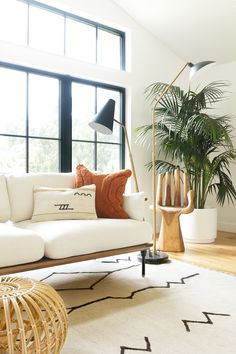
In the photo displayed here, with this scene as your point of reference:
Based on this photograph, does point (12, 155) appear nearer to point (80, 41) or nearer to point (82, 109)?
point (82, 109)

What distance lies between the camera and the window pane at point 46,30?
369cm

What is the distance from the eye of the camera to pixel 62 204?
255 cm

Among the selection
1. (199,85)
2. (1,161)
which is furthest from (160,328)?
(199,85)

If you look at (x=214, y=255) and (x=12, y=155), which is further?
(x=12, y=155)

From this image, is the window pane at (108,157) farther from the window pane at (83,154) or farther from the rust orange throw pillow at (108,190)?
the rust orange throw pillow at (108,190)

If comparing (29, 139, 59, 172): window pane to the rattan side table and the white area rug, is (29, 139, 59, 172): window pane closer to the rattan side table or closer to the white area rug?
the white area rug

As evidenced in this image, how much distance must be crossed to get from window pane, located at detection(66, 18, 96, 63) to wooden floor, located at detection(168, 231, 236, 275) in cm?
244

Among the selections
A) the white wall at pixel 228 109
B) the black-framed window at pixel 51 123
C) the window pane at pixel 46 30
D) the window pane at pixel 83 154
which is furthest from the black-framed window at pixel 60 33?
the white wall at pixel 228 109

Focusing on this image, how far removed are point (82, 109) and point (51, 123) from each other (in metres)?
0.44

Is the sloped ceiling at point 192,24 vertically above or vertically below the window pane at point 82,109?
above

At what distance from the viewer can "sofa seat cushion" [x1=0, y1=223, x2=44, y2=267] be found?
1.83 metres

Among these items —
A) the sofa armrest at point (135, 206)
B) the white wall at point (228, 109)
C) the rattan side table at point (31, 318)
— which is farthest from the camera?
the white wall at point (228, 109)

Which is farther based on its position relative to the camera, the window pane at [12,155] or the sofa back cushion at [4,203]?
the window pane at [12,155]

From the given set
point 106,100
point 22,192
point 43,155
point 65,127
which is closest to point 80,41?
point 106,100
